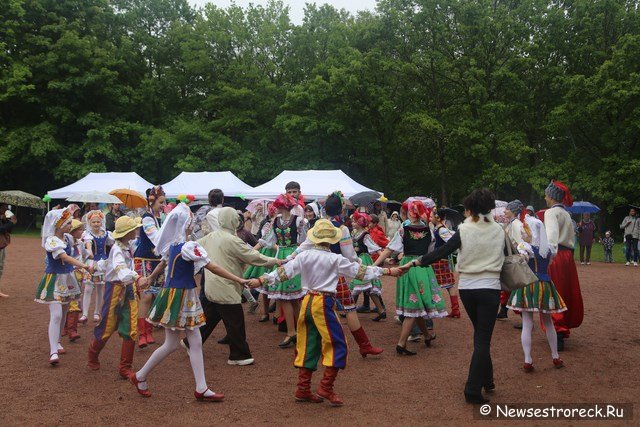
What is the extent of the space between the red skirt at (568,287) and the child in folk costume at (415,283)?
1.53 m

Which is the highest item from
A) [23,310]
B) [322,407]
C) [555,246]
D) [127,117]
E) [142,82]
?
[142,82]

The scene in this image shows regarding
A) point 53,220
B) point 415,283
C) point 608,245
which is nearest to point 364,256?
point 415,283

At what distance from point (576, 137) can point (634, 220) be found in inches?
491

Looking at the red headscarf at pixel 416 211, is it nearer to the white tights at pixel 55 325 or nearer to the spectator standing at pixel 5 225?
the white tights at pixel 55 325

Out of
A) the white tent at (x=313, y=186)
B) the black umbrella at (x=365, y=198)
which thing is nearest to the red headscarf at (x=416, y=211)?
the black umbrella at (x=365, y=198)

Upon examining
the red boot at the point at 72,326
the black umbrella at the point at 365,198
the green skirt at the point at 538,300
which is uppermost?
the black umbrella at the point at 365,198

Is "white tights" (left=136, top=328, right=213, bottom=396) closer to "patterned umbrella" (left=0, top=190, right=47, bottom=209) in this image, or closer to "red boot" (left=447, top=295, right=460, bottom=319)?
"red boot" (left=447, top=295, right=460, bottom=319)

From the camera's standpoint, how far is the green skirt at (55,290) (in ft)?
21.4

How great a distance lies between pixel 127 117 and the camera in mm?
34344

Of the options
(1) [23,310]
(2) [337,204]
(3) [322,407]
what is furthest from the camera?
(1) [23,310]

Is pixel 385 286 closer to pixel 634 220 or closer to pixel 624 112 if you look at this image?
pixel 634 220

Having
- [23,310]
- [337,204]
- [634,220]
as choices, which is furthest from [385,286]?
[634,220]

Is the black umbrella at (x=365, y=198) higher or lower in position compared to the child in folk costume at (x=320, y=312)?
higher

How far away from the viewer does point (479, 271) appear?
5066 millimetres
